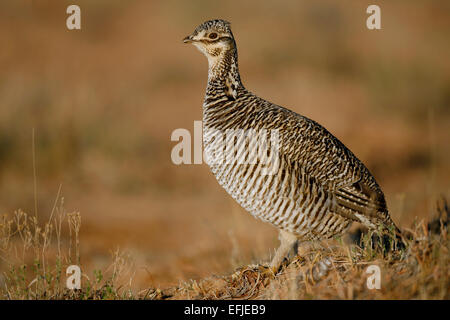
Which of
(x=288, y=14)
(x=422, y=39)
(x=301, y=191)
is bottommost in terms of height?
(x=301, y=191)

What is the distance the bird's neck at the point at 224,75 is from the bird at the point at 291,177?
0.25 feet

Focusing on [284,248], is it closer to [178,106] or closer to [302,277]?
[302,277]

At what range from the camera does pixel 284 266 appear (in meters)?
4.62

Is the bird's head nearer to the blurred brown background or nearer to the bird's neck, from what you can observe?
the bird's neck

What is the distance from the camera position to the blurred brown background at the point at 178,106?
8.67m

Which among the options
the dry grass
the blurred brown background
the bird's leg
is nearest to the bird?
the bird's leg

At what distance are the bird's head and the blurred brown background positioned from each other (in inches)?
71.1

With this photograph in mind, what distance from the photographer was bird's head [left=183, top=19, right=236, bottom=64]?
16.6 feet

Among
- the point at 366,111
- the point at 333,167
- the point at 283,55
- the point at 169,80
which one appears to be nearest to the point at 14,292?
the point at 333,167

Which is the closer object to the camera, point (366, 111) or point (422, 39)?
point (366, 111)

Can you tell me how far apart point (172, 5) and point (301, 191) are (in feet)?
65.4

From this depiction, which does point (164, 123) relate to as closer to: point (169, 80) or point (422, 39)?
point (169, 80)

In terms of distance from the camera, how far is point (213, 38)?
510 centimetres

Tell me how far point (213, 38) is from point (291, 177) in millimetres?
1562
